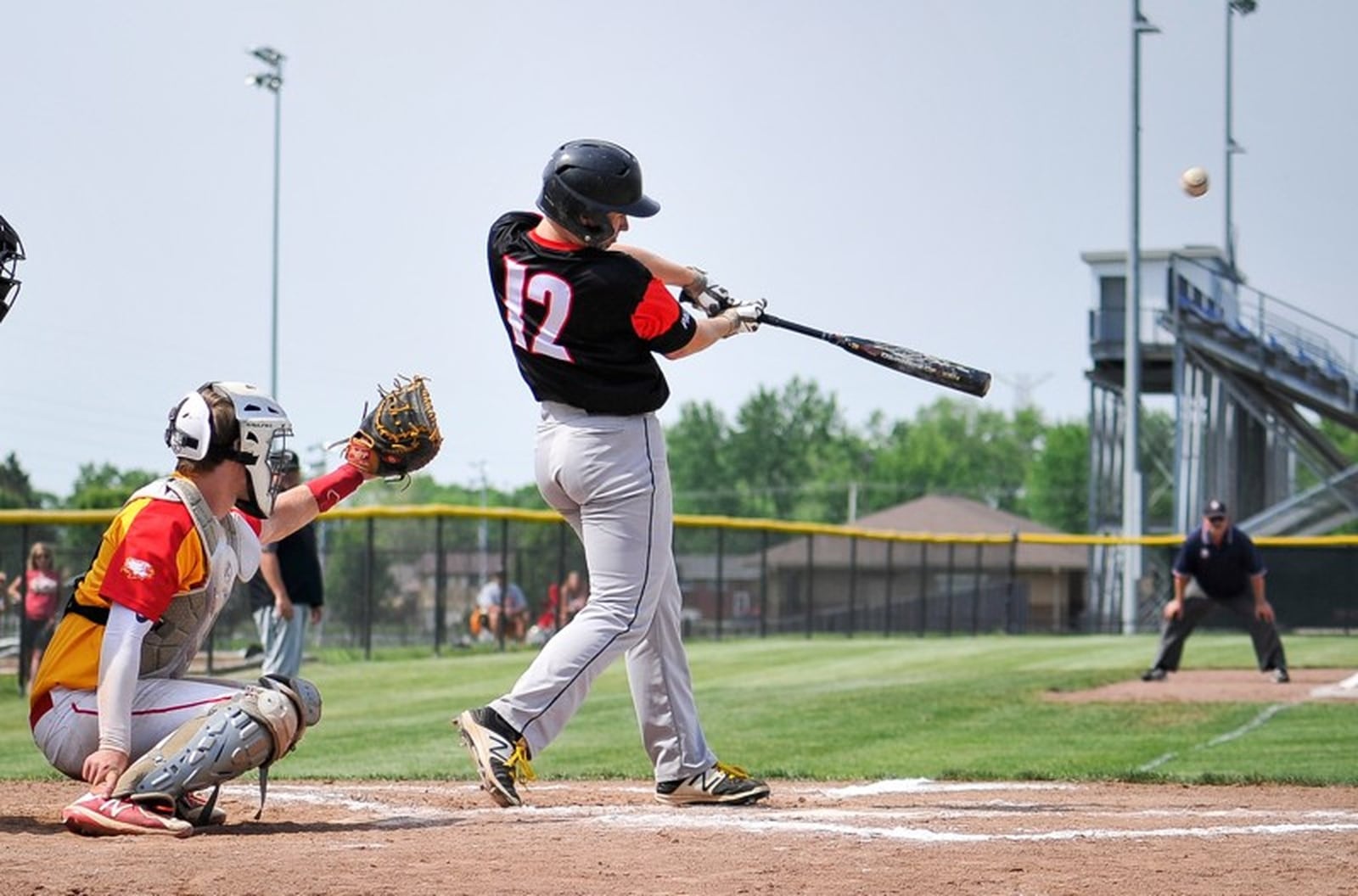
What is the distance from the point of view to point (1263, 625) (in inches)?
637

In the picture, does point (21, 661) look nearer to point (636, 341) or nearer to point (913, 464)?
point (636, 341)

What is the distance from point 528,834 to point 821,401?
10417 centimetres

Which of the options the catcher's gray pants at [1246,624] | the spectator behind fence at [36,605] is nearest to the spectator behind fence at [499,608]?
the spectator behind fence at [36,605]

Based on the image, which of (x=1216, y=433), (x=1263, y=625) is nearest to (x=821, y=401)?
(x=1216, y=433)

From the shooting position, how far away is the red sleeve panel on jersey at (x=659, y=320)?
18.8ft

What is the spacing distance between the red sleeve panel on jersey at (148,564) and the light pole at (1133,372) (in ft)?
91.3

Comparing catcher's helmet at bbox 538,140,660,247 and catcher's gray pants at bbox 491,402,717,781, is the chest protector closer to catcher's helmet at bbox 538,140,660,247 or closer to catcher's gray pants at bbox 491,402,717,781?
catcher's gray pants at bbox 491,402,717,781

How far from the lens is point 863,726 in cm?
1171

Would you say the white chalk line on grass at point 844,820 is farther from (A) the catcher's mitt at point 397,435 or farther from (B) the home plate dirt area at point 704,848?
(A) the catcher's mitt at point 397,435

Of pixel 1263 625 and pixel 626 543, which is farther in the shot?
pixel 1263 625

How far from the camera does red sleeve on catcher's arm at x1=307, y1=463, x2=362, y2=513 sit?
588cm

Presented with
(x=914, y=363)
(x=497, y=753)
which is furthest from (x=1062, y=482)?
(x=497, y=753)

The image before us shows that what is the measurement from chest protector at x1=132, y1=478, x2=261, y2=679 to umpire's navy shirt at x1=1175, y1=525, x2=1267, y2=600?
12.0 m

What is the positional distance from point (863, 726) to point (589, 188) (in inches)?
259
